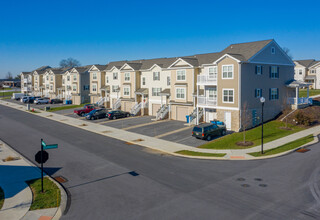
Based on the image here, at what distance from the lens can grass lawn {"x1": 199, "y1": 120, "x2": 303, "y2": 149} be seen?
2636cm

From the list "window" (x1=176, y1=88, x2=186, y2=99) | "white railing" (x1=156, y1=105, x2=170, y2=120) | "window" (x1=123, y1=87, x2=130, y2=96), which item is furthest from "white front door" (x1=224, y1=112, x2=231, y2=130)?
"window" (x1=123, y1=87, x2=130, y2=96)

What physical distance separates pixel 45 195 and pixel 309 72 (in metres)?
79.1

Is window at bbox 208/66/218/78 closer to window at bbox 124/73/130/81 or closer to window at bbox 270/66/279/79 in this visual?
window at bbox 270/66/279/79

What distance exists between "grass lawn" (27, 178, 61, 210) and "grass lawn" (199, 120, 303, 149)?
14.7 m

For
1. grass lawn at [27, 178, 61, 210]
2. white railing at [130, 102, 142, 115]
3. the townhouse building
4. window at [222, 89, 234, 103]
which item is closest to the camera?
grass lawn at [27, 178, 61, 210]

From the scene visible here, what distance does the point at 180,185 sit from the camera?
52.9 feet

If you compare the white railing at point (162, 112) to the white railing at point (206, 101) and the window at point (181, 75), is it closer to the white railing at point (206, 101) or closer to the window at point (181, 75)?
the window at point (181, 75)

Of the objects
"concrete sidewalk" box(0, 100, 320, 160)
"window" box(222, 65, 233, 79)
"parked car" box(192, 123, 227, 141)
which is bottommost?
"concrete sidewalk" box(0, 100, 320, 160)

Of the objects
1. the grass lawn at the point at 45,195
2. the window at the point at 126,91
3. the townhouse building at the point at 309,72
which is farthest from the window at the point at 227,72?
the townhouse building at the point at 309,72

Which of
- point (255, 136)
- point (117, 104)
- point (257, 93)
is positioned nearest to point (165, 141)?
point (255, 136)

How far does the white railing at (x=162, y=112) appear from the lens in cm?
4122

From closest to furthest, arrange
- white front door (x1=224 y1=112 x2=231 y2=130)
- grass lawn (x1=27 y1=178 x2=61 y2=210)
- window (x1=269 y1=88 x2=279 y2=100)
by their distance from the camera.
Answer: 1. grass lawn (x1=27 y1=178 x2=61 y2=210)
2. white front door (x1=224 y1=112 x2=231 y2=130)
3. window (x1=269 y1=88 x2=279 y2=100)

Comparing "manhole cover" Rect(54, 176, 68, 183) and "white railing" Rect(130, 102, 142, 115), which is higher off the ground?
"white railing" Rect(130, 102, 142, 115)

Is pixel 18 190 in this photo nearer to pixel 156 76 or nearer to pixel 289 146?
pixel 289 146
